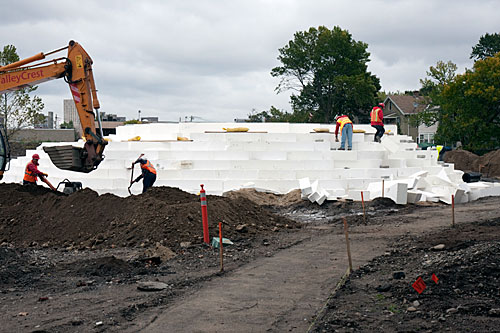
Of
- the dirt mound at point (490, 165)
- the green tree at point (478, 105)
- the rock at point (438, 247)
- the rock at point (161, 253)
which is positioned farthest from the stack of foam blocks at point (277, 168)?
the green tree at point (478, 105)

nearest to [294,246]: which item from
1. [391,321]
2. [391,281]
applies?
[391,281]

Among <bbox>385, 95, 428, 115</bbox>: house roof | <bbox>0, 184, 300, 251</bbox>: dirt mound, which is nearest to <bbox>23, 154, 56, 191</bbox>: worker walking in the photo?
<bbox>0, 184, 300, 251</bbox>: dirt mound

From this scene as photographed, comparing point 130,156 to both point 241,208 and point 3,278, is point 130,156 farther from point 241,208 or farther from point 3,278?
point 3,278

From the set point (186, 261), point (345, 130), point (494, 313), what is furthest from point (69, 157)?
point (494, 313)

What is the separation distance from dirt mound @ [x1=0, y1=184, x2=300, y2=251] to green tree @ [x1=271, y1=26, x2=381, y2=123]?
4436cm

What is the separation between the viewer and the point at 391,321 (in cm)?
538

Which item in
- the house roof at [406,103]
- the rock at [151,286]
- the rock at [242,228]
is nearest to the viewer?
the rock at [151,286]

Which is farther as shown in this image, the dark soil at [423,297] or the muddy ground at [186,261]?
the muddy ground at [186,261]

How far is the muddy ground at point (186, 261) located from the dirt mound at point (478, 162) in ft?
64.1

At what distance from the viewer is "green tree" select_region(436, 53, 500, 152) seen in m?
43.5

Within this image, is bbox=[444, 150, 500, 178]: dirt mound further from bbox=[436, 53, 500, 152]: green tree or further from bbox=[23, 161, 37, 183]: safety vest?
bbox=[23, 161, 37, 183]: safety vest

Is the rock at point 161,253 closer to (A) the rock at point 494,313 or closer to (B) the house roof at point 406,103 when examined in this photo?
(A) the rock at point 494,313

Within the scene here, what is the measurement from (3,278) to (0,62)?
97.3 feet

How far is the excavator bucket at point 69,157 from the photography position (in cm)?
1425
